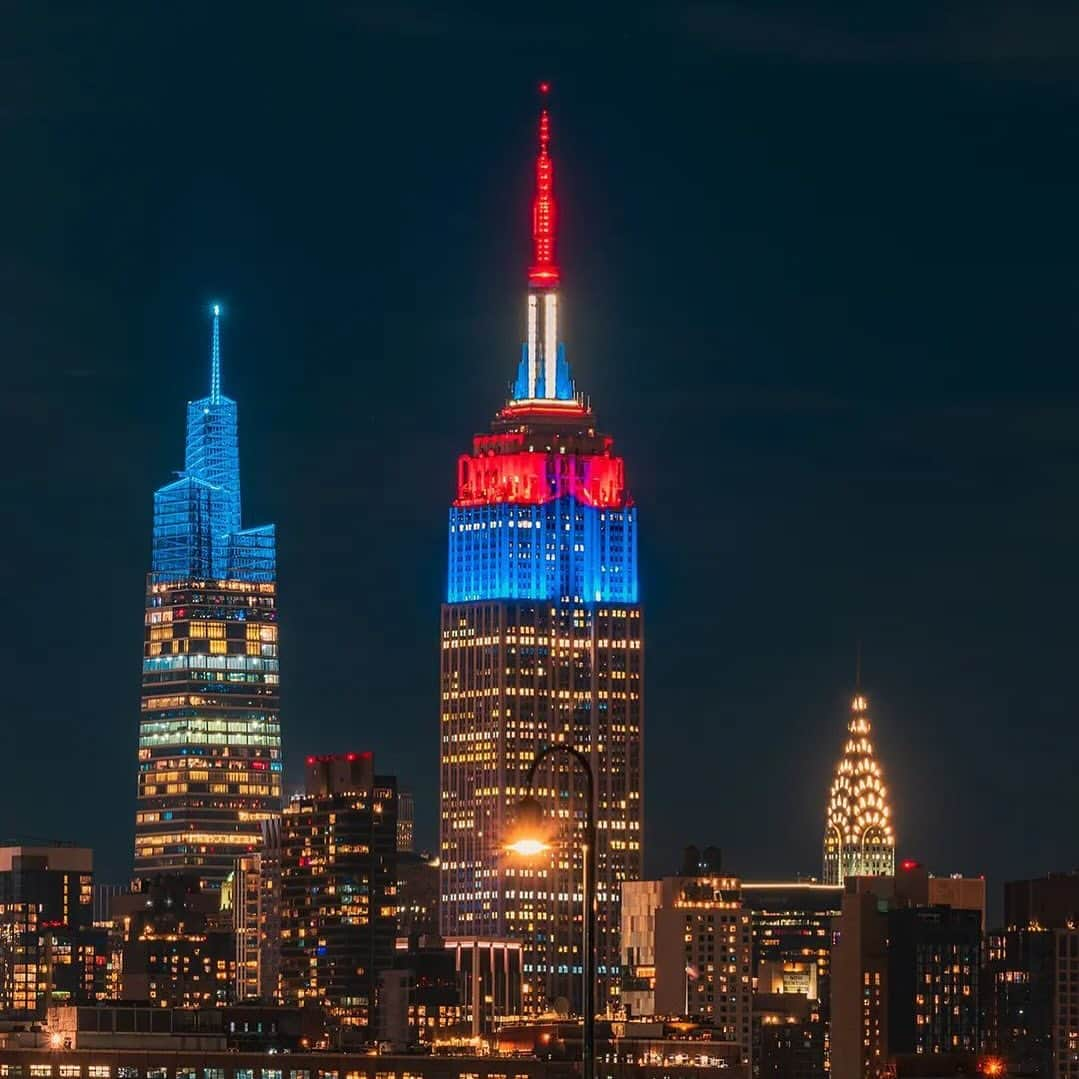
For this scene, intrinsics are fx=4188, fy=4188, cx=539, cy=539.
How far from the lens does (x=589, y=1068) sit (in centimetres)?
8288

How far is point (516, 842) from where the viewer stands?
279 ft

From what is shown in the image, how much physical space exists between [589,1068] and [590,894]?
434 cm

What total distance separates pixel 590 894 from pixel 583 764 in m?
2.66

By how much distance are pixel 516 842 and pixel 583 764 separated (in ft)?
7.21

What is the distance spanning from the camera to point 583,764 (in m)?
85.9

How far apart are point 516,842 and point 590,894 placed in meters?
1.98

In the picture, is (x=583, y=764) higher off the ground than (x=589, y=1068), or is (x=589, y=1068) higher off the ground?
(x=583, y=764)

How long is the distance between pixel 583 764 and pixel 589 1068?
660cm

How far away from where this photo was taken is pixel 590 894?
8581 centimetres

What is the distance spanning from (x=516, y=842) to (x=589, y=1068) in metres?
5.10
